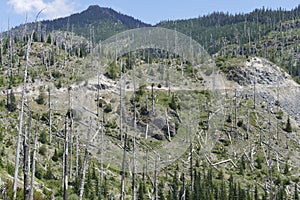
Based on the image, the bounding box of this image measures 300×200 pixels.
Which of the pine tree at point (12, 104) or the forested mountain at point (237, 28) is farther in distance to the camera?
the forested mountain at point (237, 28)

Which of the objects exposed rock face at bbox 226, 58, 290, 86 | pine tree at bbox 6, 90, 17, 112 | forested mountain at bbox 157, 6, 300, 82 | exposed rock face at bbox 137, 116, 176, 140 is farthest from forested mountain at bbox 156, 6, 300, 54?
exposed rock face at bbox 137, 116, 176, 140

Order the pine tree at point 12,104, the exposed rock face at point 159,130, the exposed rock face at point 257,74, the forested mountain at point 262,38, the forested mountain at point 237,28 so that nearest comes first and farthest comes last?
the exposed rock face at point 159,130
the pine tree at point 12,104
the exposed rock face at point 257,74
the forested mountain at point 262,38
the forested mountain at point 237,28

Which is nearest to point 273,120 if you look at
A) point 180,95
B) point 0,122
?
point 0,122

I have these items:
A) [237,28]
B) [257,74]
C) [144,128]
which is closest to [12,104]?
[144,128]

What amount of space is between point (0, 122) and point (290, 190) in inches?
1296

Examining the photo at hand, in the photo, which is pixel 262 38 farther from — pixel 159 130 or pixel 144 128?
pixel 159 130

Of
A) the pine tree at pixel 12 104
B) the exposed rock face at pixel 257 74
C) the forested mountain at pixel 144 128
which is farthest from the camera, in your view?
the exposed rock face at pixel 257 74

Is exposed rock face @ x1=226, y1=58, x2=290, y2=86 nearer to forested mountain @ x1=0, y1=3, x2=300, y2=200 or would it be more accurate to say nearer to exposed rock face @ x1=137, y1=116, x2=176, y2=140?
forested mountain @ x1=0, y1=3, x2=300, y2=200

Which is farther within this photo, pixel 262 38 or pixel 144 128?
pixel 262 38

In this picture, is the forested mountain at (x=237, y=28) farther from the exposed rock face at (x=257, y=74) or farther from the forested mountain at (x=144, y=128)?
the exposed rock face at (x=257, y=74)

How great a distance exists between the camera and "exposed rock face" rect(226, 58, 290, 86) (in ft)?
278

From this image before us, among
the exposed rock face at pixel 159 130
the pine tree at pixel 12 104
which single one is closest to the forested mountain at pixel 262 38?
the pine tree at pixel 12 104

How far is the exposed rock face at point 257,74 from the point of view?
8481 centimetres

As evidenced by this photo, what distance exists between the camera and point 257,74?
3428 inches
